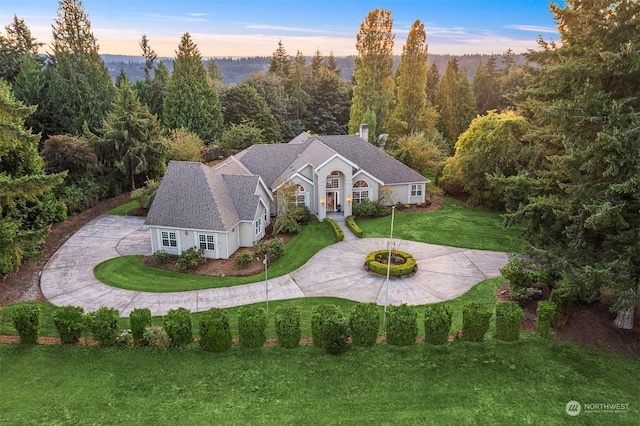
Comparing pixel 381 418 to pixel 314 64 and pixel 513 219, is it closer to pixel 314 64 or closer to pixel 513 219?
pixel 513 219

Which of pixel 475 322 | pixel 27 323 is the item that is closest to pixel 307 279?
pixel 475 322

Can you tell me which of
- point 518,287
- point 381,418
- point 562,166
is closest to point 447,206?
point 518,287

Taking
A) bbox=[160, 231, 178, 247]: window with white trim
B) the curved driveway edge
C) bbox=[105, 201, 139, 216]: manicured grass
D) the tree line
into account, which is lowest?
the curved driveway edge

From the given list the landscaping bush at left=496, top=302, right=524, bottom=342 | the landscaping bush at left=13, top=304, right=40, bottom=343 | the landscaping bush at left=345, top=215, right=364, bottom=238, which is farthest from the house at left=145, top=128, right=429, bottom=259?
the landscaping bush at left=496, top=302, right=524, bottom=342

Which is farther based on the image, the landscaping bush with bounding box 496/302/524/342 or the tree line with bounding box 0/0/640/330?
the landscaping bush with bounding box 496/302/524/342

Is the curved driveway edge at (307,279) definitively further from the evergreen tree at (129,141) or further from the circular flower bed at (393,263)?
the evergreen tree at (129,141)

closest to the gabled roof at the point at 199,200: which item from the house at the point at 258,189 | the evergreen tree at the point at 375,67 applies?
the house at the point at 258,189

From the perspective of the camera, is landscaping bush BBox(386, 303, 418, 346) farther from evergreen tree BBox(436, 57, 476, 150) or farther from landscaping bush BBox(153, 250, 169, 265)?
evergreen tree BBox(436, 57, 476, 150)

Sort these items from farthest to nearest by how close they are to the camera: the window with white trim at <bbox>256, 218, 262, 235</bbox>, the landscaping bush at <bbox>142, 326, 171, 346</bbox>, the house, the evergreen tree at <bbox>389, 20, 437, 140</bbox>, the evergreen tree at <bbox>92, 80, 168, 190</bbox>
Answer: the evergreen tree at <bbox>389, 20, 437, 140</bbox>, the evergreen tree at <bbox>92, 80, 168, 190</bbox>, the window with white trim at <bbox>256, 218, 262, 235</bbox>, the house, the landscaping bush at <bbox>142, 326, 171, 346</bbox>
